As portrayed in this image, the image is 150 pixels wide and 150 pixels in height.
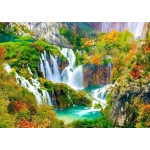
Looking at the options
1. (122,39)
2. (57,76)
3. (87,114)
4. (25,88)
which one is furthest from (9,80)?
(122,39)

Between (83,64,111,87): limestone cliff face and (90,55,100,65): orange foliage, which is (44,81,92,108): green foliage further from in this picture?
(90,55,100,65): orange foliage

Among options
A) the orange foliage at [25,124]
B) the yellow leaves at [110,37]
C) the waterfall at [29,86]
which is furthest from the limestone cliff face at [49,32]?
the orange foliage at [25,124]

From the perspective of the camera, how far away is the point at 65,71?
5957 mm

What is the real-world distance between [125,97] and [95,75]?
57 centimetres

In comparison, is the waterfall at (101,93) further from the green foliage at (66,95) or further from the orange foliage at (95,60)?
the orange foliage at (95,60)

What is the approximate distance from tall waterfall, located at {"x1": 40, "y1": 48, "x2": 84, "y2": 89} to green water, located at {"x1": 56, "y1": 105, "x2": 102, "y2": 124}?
35 cm

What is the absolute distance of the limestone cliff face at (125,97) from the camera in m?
5.79

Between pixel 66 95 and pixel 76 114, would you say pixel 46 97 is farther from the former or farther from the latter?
pixel 76 114

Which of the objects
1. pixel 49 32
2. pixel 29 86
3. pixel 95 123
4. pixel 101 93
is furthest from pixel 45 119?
pixel 49 32

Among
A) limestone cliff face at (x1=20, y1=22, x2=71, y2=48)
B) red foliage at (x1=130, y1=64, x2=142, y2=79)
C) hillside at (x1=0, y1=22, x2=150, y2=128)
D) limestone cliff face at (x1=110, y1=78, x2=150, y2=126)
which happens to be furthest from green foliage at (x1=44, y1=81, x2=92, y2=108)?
red foliage at (x1=130, y1=64, x2=142, y2=79)

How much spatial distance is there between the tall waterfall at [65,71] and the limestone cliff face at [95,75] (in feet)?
0.26
